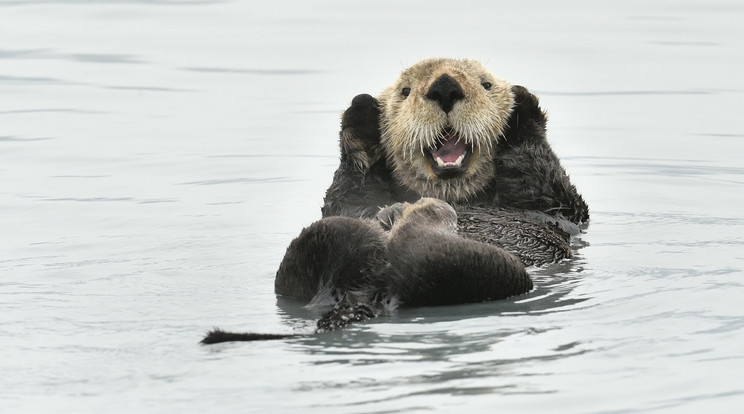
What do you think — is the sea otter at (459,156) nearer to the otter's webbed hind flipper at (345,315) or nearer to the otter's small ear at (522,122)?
the otter's small ear at (522,122)

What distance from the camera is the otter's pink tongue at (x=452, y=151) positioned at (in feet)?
20.2

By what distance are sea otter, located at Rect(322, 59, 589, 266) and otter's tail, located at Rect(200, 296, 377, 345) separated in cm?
137

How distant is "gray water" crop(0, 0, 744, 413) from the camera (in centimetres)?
402

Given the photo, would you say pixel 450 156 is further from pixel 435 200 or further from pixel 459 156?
pixel 435 200

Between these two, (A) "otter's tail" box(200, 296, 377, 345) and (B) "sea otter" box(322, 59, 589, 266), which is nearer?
(A) "otter's tail" box(200, 296, 377, 345)

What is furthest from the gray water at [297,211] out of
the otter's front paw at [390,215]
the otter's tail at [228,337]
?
the otter's front paw at [390,215]

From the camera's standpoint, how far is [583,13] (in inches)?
618

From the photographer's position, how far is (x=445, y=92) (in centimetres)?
584

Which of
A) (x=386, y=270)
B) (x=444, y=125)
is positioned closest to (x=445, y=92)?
(x=444, y=125)

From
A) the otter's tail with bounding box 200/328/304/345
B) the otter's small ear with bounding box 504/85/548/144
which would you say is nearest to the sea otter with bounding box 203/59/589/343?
the otter's small ear with bounding box 504/85/548/144

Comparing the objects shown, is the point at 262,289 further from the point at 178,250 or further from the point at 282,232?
the point at 282,232

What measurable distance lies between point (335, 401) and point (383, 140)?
9.05 ft

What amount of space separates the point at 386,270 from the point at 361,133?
1.64m

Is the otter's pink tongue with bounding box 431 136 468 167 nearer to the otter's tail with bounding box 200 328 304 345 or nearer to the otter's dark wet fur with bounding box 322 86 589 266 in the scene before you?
the otter's dark wet fur with bounding box 322 86 589 266
